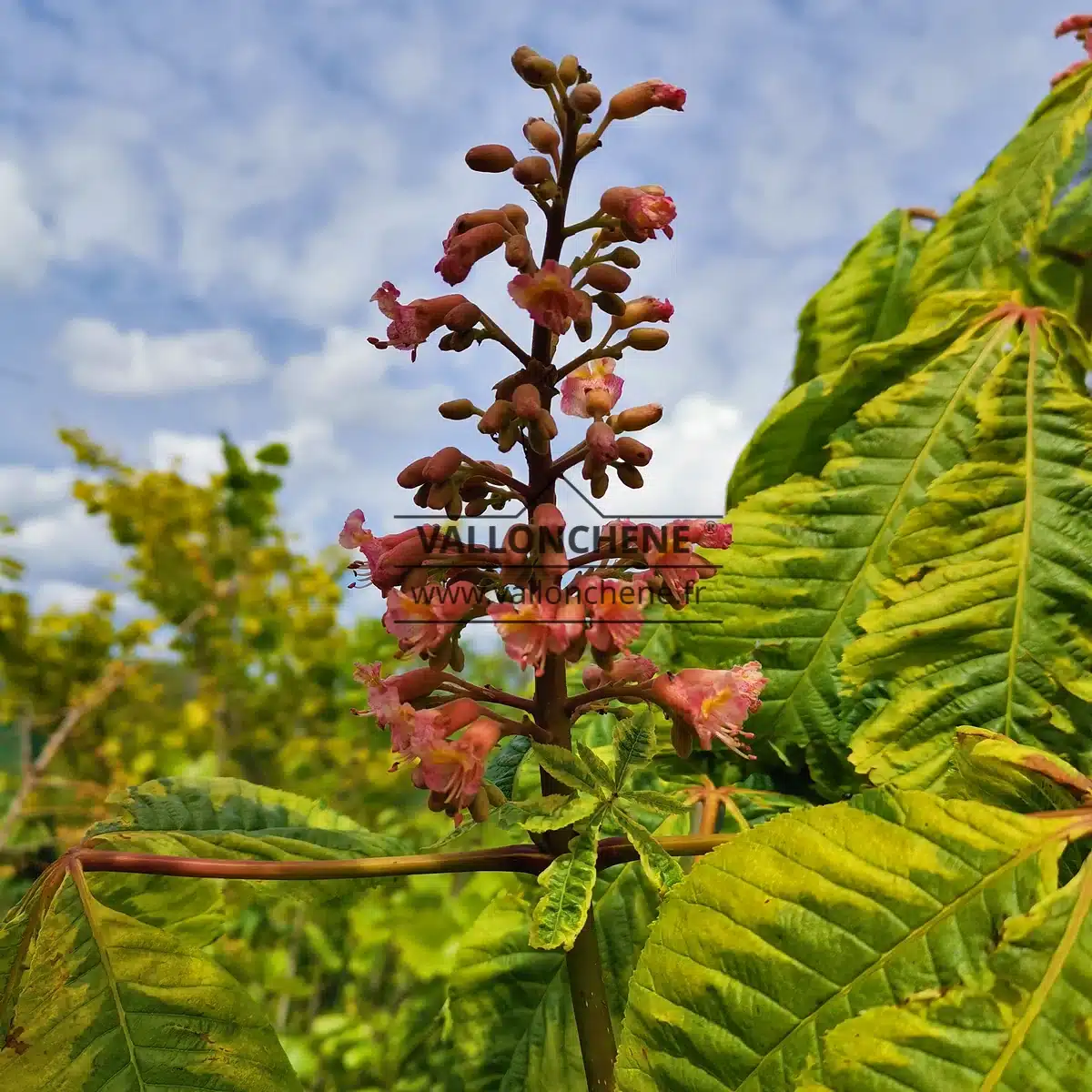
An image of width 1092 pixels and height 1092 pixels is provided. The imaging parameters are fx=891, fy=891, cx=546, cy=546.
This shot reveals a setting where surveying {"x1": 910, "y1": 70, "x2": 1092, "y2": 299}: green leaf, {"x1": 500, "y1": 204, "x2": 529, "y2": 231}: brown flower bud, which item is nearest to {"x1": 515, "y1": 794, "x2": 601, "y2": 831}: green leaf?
{"x1": 500, "y1": 204, "x2": 529, "y2": 231}: brown flower bud

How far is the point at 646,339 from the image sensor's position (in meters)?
0.81

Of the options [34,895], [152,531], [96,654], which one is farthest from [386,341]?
[96,654]

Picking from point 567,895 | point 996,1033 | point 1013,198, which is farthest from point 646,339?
point 1013,198

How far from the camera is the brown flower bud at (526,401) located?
729 millimetres

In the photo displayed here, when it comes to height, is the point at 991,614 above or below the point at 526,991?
above

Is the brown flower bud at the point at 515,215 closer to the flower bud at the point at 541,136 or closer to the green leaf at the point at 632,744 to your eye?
the flower bud at the point at 541,136

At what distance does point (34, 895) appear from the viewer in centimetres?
84

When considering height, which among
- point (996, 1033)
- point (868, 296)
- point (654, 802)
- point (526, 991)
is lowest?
point (526, 991)

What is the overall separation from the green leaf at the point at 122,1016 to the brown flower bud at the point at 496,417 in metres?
0.54

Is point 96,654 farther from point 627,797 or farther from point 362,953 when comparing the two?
point 627,797

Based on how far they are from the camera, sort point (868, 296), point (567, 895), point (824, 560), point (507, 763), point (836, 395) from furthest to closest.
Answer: point (868, 296), point (836, 395), point (824, 560), point (507, 763), point (567, 895)

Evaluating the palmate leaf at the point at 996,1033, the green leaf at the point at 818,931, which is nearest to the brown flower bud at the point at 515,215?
the green leaf at the point at 818,931

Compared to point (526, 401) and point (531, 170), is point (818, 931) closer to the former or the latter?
point (526, 401)

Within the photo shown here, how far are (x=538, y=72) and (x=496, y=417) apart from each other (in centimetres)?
30
